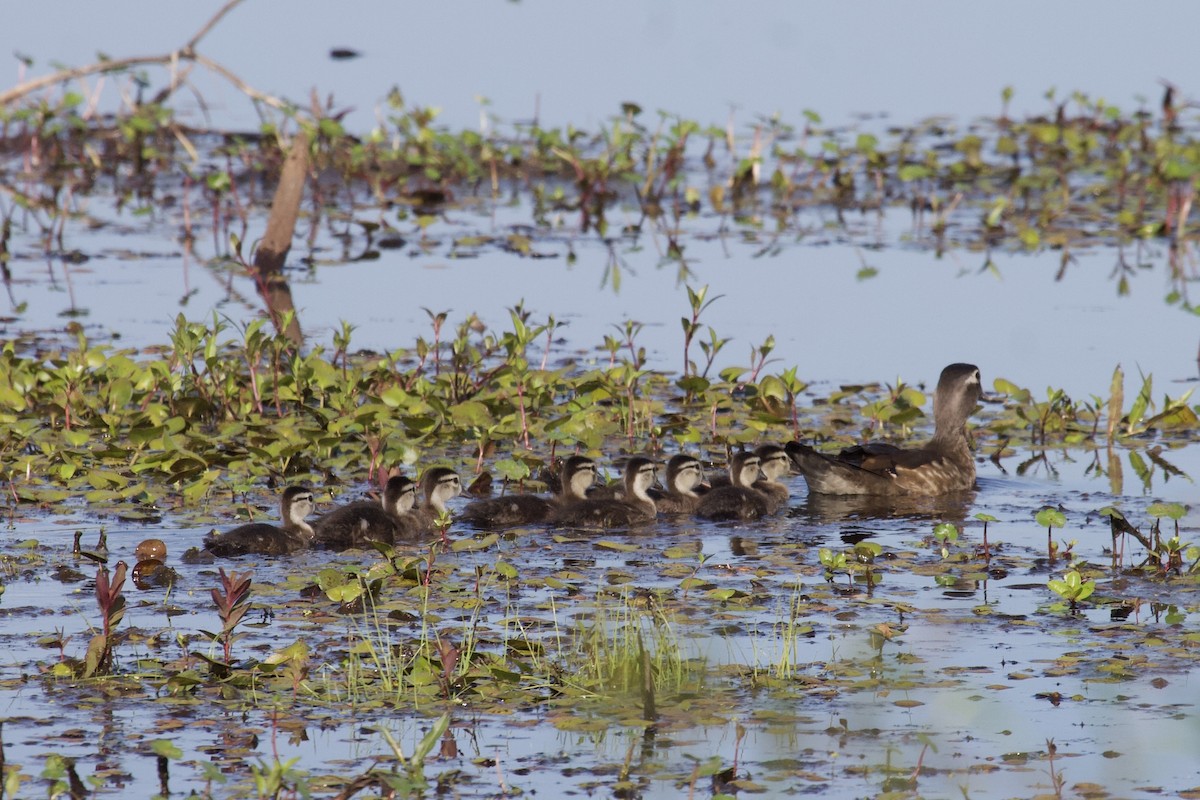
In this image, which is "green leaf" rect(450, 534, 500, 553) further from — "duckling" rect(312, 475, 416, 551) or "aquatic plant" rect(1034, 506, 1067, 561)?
"aquatic plant" rect(1034, 506, 1067, 561)

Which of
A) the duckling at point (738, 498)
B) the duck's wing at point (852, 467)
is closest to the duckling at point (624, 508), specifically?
the duckling at point (738, 498)

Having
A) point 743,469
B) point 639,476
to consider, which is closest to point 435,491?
point 639,476

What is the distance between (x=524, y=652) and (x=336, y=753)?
1151 millimetres

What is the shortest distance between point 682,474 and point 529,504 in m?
0.97

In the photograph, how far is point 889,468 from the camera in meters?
10.5

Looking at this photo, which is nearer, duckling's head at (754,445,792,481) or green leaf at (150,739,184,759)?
A: green leaf at (150,739,184,759)

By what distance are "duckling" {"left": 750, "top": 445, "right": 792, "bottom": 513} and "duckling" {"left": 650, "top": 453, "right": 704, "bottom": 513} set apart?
0.47 metres

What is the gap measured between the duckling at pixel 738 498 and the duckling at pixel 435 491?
1.36m

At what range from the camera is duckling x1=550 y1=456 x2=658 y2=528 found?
9.38 m

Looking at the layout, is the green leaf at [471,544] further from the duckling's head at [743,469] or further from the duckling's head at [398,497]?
the duckling's head at [743,469]

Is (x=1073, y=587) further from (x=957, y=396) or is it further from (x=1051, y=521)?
(x=957, y=396)

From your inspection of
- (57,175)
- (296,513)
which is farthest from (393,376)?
(57,175)

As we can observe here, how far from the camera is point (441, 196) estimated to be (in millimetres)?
18516

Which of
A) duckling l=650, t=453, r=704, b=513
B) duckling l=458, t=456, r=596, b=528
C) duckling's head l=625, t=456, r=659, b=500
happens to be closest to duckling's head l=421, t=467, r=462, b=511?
duckling l=458, t=456, r=596, b=528
